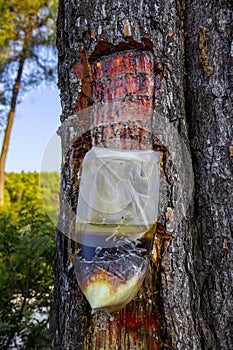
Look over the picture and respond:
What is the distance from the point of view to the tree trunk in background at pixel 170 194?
1.18m

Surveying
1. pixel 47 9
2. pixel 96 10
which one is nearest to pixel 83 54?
pixel 96 10

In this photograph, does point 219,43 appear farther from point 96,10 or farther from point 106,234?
point 106,234

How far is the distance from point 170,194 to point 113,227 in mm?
248

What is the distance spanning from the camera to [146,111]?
4.12ft

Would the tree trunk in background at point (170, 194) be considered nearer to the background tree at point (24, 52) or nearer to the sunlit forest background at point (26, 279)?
the sunlit forest background at point (26, 279)

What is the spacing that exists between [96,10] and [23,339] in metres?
1.56

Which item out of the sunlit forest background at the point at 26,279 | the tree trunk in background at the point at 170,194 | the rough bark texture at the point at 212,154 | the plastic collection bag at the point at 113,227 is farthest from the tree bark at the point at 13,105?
A: the plastic collection bag at the point at 113,227

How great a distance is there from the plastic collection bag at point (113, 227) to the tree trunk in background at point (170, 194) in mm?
108

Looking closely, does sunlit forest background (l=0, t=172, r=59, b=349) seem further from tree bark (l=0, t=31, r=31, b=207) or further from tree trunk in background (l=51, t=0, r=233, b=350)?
tree bark (l=0, t=31, r=31, b=207)

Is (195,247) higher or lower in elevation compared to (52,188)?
lower

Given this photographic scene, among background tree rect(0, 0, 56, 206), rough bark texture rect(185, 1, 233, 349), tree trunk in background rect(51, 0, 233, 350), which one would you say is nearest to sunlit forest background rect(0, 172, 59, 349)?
tree trunk in background rect(51, 0, 233, 350)

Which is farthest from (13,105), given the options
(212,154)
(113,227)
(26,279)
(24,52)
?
(113,227)

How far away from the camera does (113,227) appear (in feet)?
3.50

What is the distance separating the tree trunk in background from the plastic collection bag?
11cm
